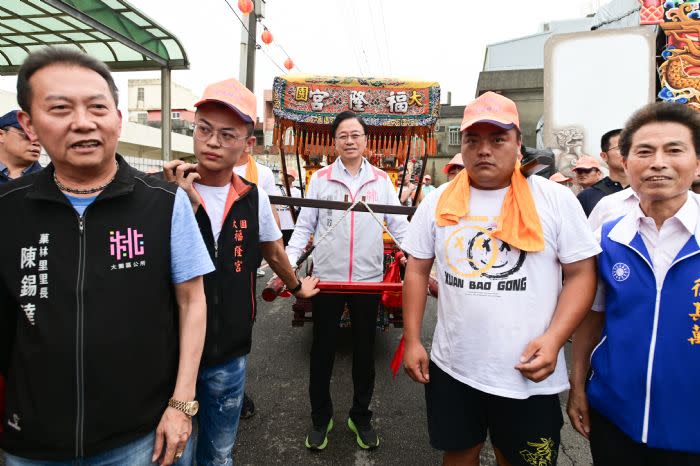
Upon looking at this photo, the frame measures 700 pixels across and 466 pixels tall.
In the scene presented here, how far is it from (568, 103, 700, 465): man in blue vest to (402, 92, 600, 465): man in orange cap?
12 cm

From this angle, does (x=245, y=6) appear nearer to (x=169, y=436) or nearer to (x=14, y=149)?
(x=14, y=149)

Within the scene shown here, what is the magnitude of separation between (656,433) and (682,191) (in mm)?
879

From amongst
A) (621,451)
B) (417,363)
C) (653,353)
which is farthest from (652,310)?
(417,363)

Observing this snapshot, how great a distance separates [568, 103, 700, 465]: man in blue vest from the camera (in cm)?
141

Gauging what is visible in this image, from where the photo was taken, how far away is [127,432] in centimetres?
126

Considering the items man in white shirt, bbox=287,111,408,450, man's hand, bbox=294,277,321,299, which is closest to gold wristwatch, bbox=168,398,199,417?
man's hand, bbox=294,277,321,299

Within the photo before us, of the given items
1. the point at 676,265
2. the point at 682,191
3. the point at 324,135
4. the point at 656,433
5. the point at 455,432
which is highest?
the point at 324,135

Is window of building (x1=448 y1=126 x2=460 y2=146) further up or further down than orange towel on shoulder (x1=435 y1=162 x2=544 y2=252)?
further up

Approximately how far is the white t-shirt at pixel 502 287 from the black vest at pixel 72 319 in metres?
1.21

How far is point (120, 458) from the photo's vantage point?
1273 mm

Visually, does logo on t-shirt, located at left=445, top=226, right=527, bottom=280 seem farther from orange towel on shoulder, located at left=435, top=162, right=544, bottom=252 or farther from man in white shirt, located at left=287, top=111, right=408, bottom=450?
man in white shirt, located at left=287, top=111, right=408, bottom=450

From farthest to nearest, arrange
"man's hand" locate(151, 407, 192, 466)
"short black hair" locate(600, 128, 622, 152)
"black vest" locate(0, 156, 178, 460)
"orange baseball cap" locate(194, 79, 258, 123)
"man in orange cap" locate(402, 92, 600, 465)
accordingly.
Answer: "short black hair" locate(600, 128, 622, 152)
"orange baseball cap" locate(194, 79, 258, 123)
"man in orange cap" locate(402, 92, 600, 465)
"man's hand" locate(151, 407, 192, 466)
"black vest" locate(0, 156, 178, 460)

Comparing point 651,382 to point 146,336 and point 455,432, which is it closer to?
point 455,432

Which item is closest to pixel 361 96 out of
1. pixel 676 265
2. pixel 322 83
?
pixel 322 83
